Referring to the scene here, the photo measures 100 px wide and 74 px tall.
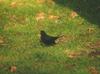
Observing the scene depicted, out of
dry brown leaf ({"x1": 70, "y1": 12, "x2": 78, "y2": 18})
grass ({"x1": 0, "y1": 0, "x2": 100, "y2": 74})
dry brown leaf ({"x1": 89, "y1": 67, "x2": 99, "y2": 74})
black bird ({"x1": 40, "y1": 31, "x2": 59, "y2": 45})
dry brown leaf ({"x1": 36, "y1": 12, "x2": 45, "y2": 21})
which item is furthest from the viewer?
dry brown leaf ({"x1": 70, "y1": 12, "x2": 78, "y2": 18})

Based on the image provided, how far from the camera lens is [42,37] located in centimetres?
1102

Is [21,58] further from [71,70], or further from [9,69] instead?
[71,70]

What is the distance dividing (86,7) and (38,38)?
298cm

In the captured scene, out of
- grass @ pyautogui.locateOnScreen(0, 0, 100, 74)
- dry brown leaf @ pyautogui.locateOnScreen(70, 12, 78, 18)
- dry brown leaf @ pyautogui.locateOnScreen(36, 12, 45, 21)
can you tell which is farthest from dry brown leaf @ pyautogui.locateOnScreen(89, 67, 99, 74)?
dry brown leaf @ pyautogui.locateOnScreen(36, 12, 45, 21)

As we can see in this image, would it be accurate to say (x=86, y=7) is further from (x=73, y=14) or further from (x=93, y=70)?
(x=93, y=70)

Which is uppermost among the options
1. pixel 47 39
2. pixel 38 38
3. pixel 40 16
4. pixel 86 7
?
pixel 86 7

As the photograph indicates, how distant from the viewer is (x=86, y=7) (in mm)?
13625

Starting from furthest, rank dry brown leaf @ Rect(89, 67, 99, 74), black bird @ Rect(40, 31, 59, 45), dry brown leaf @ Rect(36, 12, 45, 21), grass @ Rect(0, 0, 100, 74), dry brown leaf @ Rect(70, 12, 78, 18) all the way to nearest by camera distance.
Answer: dry brown leaf @ Rect(70, 12, 78, 18), dry brown leaf @ Rect(36, 12, 45, 21), black bird @ Rect(40, 31, 59, 45), grass @ Rect(0, 0, 100, 74), dry brown leaf @ Rect(89, 67, 99, 74)

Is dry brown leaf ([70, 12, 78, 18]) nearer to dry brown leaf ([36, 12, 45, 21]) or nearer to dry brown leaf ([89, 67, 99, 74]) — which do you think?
dry brown leaf ([36, 12, 45, 21])

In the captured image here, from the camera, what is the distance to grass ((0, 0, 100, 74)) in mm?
9805

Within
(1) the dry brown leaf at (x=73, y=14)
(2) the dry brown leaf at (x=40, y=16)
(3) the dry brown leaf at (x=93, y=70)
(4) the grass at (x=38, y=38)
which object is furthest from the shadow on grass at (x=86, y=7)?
(3) the dry brown leaf at (x=93, y=70)

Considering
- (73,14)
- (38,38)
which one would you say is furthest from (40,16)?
(38,38)

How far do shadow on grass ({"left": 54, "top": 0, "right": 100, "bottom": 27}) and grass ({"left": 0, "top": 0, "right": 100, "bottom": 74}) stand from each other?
36mm

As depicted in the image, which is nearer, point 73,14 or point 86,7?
point 73,14
